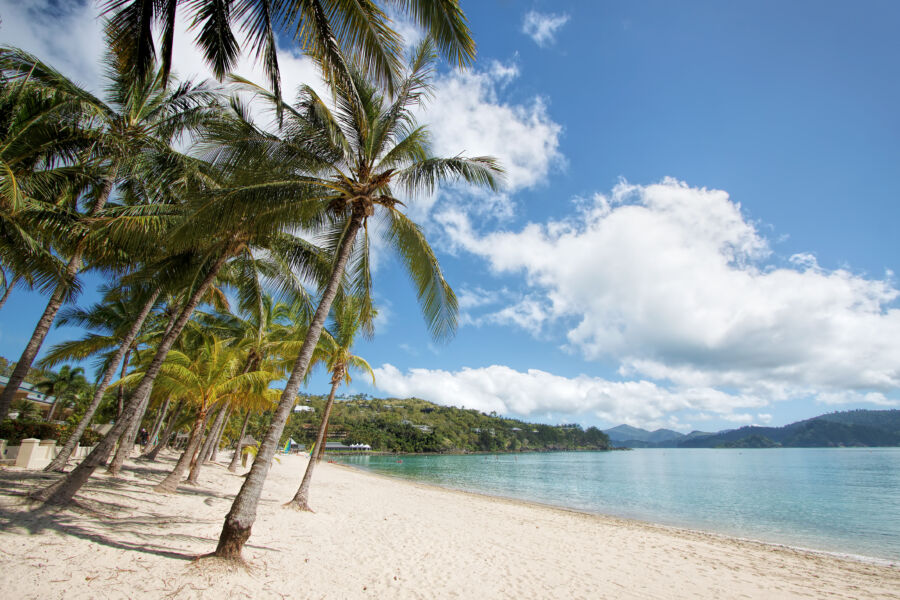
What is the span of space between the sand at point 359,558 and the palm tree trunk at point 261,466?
1.05 feet

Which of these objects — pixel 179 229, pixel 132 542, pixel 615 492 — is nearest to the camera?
pixel 132 542

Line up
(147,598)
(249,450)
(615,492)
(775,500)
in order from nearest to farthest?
(147,598) < (249,450) < (775,500) < (615,492)

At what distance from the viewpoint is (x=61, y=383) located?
42.3m

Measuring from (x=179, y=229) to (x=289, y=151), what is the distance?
7.29 feet

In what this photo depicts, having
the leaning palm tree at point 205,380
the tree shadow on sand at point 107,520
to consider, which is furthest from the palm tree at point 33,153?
the leaning palm tree at point 205,380

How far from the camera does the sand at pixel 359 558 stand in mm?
4309

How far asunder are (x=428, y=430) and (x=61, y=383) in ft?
307

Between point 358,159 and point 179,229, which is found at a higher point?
point 358,159

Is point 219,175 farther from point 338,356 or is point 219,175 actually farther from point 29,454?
point 29,454

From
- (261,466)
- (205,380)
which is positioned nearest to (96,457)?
(261,466)

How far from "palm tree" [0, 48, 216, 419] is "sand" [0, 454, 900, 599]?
3594 mm

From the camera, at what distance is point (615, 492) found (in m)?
28.5

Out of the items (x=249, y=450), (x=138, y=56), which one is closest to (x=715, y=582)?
(x=138, y=56)

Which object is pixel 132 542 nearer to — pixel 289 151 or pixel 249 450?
pixel 289 151
